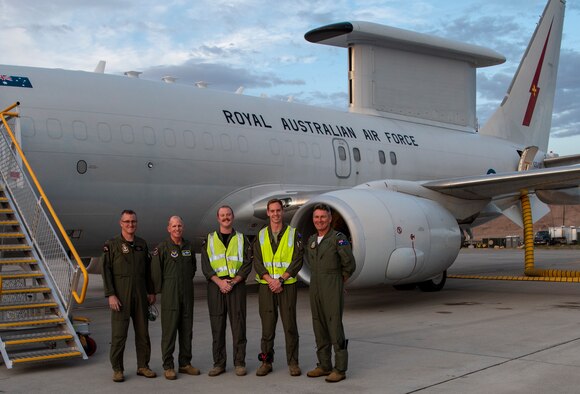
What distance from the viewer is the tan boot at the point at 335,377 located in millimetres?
5645

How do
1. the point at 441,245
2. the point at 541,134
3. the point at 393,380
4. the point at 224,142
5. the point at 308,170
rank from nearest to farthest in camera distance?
the point at 393,380 < the point at 441,245 < the point at 224,142 < the point at 308,170 < the point at 541,134

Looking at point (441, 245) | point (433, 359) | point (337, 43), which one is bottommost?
point (433, 359)

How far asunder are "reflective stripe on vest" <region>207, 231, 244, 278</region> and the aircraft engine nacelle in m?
3.40

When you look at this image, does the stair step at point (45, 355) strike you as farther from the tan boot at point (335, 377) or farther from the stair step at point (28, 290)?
the tan boot at point (335, 377)

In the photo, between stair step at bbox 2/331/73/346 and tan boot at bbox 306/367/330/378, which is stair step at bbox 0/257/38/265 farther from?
tan boot at bbox 306/367/330/378

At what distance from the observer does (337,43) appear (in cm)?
1595

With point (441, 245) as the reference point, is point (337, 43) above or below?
above

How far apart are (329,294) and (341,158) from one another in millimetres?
7729

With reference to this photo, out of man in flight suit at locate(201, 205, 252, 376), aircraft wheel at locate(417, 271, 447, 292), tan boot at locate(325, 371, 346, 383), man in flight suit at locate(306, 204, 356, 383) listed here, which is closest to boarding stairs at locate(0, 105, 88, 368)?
man in flight suit at locate(201, 205, 252, 376)

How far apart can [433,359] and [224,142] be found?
5.88m

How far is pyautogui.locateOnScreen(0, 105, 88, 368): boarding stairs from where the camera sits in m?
6.42

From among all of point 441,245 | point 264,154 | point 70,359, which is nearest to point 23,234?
point 70,359

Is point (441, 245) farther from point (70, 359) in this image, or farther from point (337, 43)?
point (337, 43)

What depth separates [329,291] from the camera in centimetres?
581
